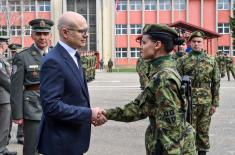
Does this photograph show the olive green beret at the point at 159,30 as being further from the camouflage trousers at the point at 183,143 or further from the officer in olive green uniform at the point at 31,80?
the officer in olive green uniform at the point at 31,80

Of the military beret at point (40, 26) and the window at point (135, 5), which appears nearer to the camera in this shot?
the military beret at point (40, 26)

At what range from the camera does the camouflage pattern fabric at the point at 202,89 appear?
23.7 feet

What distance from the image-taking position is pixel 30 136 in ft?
20.3

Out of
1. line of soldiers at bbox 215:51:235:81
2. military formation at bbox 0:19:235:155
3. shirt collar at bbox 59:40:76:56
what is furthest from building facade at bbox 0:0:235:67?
shirt collar at bbox 59:40:76:56

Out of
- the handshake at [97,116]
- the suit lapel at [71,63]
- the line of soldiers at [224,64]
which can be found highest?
the suit lapel at [71,63]

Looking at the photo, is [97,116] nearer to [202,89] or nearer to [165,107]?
[165,107]

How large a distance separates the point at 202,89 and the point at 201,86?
5cm

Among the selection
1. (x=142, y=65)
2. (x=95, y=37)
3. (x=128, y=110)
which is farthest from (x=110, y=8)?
(x=128, y=110)

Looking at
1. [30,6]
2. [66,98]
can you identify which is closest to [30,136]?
[66,98]

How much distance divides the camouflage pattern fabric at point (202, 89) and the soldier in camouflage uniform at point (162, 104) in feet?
9.85

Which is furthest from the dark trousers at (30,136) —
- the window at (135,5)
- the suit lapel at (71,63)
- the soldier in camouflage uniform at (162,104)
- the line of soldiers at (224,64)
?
the window at (135,5)

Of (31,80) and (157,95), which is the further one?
(31,80)

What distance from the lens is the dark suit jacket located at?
3.96 metres

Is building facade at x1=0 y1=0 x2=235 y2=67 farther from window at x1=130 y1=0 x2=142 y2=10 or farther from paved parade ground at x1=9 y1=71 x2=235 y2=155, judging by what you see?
paved parade ground at x1=9 y1=71 x2=235 y2=155
